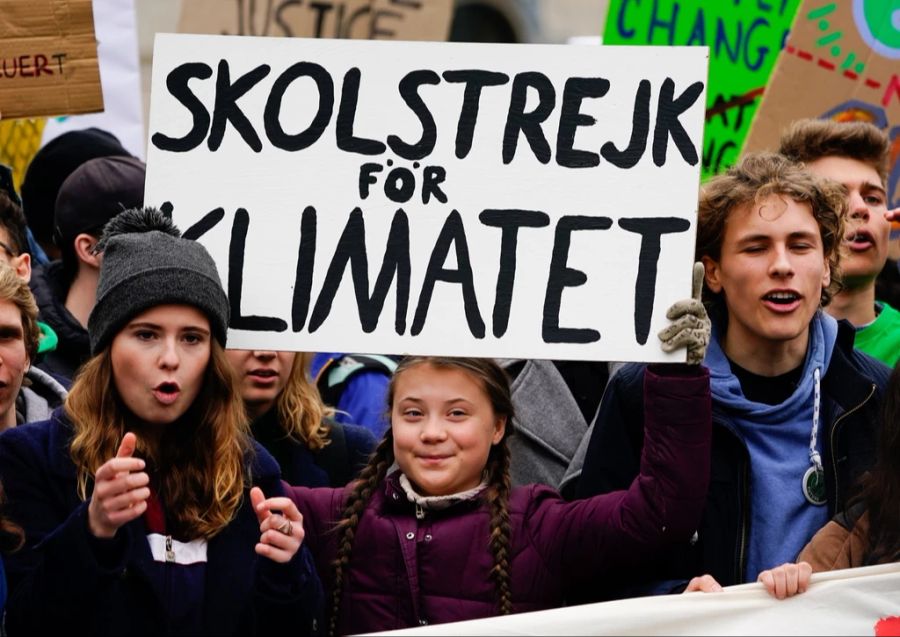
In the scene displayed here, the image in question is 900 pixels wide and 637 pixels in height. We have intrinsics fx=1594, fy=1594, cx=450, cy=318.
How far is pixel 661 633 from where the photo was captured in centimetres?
316

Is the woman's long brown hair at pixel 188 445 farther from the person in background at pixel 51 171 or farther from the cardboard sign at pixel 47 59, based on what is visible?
the person in background at pixel 51 171

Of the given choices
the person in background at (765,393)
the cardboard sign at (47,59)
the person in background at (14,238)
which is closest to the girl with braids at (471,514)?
the person in background at (765,393)

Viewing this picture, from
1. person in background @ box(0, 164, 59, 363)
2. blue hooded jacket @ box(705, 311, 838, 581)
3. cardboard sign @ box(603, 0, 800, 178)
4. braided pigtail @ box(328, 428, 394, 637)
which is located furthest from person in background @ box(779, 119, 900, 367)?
person in background @ box(0, 164, 59, 363)

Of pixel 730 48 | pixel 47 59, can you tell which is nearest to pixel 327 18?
pixel 730 48

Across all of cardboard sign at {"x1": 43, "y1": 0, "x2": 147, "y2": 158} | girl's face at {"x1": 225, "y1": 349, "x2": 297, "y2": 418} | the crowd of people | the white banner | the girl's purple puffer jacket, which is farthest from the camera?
cardboard sign at {"x1": 43, "y1": 0, "x2": 147, "y2": 158}

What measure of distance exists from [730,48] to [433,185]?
282 centimetres

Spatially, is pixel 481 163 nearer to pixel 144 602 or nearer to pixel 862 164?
pixel 144 602

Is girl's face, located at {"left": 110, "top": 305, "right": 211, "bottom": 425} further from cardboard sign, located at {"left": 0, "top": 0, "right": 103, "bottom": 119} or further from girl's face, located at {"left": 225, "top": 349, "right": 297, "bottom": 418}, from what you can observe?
cardboard sign, located at {"left": 0, "top": 0, "right": 103, "bottom": 119}

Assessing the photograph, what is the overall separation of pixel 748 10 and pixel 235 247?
3125 mm

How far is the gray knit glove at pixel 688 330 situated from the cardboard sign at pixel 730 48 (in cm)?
258

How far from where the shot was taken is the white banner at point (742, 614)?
3094 millimetres

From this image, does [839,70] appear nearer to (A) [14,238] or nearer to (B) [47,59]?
(B) [47,59]

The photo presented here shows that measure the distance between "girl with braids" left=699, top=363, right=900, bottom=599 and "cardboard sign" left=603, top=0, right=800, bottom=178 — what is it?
98.2 inches

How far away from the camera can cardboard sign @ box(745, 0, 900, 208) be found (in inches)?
212
